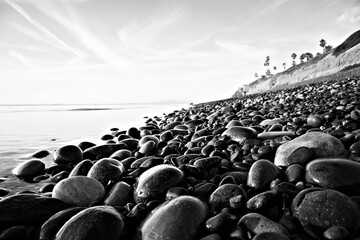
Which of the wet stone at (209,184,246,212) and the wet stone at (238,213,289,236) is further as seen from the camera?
the wet stone at (209,184,246,212)

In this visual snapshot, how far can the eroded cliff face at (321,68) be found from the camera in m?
36.9

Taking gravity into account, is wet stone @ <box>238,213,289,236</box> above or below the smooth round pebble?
below

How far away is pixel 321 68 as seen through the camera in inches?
1724

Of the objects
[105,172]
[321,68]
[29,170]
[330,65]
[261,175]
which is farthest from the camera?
[321,68]

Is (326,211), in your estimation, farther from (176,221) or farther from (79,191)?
(79,191)

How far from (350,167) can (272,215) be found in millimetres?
992

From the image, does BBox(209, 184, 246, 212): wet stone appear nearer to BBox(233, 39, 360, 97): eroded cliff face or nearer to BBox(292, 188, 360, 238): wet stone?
BBox(292, 188, 360, 238): wet stone

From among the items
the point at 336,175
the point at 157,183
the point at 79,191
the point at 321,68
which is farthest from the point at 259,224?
the point at 321,68

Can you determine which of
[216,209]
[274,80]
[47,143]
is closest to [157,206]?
[216,209]

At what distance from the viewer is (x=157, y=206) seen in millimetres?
2287

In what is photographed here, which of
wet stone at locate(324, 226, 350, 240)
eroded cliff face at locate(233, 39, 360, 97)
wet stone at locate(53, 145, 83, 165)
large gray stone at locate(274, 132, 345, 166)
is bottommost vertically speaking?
wet stone at locate(324, 226, 350, 240)

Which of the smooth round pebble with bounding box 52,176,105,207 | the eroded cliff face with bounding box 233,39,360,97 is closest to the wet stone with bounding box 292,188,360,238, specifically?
the smooth round pebble with bounding box 52,176,105,207

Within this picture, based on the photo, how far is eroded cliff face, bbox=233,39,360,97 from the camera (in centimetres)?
3687

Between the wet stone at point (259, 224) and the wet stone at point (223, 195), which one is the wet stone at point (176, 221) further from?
the wet stone at point (259, 224)
